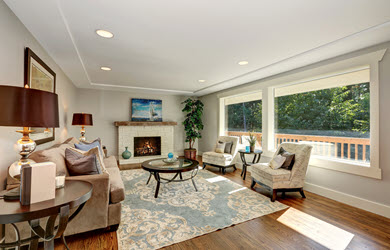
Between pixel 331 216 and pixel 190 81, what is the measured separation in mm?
3903

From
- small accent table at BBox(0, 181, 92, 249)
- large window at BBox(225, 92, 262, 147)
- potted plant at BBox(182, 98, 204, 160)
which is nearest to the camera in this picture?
small accent table at BBox(0, 181, 92, 249)

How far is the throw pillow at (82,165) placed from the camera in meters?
2.04

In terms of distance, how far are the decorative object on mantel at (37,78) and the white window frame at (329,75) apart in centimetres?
406

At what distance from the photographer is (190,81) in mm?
4926

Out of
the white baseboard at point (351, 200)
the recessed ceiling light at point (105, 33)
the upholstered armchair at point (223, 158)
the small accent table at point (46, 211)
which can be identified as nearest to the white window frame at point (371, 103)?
the white baseboard at point (351, 200)

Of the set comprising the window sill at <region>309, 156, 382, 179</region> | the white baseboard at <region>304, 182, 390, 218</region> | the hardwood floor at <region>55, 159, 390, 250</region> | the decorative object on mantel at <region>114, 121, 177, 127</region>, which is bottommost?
the hardwood floor at <region>55, 159, 390, 250</region>

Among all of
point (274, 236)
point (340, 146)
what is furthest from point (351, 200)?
point (274, 236)

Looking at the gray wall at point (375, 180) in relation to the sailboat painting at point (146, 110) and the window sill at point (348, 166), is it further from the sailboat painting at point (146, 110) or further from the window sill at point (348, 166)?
the sailboat painting at point (146, 110)

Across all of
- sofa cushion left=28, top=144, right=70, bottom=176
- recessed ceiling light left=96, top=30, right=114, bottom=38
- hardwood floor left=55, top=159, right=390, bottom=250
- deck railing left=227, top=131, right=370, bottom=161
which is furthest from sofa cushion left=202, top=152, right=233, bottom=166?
recessed ceiling light left=96, top=30, right=114, bottom=38

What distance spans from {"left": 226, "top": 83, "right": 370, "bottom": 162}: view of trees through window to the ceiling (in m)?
0.68

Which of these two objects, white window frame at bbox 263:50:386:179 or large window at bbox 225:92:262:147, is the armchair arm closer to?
white window frame at bbox 263:50:386:179

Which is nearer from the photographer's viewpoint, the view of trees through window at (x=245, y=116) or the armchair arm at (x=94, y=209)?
the armchair arm at (x=94, y=209)

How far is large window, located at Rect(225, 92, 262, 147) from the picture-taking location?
4.79 meters

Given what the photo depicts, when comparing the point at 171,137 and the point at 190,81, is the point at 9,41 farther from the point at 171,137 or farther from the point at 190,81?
the point at 171,137
